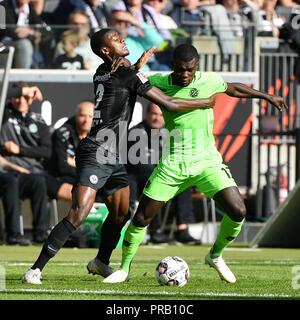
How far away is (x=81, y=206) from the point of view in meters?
8.09

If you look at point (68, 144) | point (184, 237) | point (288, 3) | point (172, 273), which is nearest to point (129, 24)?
point (68, 144)

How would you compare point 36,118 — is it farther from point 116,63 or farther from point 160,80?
point 116,63

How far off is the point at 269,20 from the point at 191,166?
10922 mm

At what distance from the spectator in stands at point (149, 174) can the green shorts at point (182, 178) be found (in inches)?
237

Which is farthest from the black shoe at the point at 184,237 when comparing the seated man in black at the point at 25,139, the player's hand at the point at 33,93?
the player's hand at the point at 33,93

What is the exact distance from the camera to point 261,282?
27.9 feet

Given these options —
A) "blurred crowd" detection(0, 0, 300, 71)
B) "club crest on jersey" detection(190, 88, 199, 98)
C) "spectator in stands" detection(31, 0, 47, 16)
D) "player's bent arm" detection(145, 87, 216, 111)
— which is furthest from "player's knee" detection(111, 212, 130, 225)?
"spectator in stands" detection(31, 0, 47, 16)

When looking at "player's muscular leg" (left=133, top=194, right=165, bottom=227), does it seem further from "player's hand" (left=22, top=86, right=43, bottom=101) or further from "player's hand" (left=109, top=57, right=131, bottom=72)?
"player's hand" (left=22, top=86, right=43, bottom=101)

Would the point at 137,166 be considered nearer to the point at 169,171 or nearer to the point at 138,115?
the point at 138,115

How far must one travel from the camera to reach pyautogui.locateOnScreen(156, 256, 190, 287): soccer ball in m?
8.14

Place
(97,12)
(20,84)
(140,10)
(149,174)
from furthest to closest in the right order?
1. (140,10)
2. (97,12)
3. (20,84)
4. (149,174)

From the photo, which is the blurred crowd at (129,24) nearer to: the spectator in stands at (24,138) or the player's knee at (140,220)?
the spectator in stands at (24,138)

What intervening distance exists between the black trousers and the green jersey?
19.7 feet
